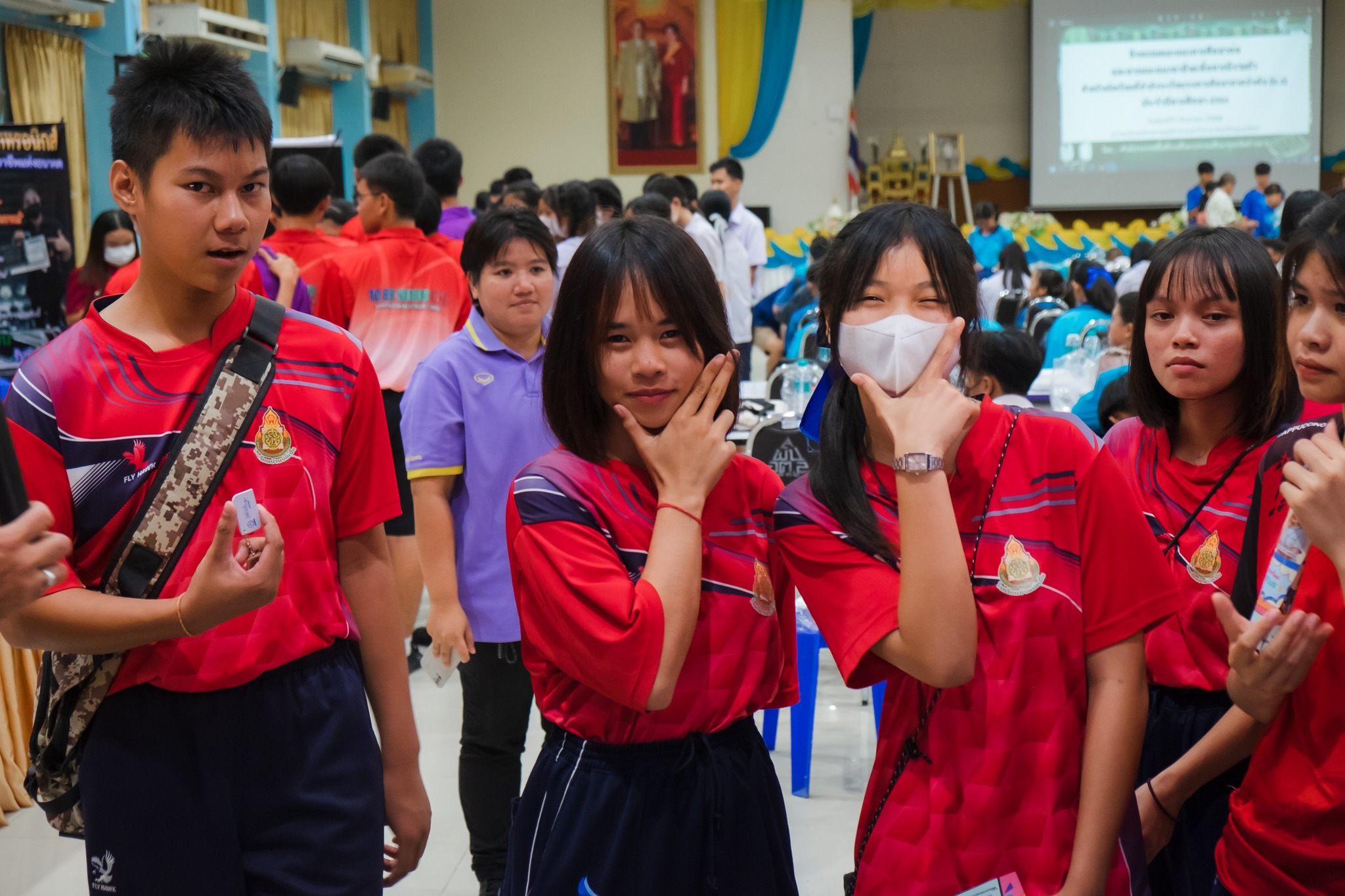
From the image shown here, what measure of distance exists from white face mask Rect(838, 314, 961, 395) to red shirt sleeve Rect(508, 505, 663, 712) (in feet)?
1.10

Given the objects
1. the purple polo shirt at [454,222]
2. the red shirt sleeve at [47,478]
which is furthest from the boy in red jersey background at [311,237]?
the red shirt sleeve at [47,478]

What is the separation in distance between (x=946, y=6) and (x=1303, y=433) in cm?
1703

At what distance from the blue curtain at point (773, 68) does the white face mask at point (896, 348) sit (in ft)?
45.1

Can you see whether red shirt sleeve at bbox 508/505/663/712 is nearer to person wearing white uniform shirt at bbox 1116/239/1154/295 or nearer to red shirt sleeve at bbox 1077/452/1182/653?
red shirt sleeve at bbox 1077/452/1182/653

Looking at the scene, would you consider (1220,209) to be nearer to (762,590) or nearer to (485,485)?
(485,485)

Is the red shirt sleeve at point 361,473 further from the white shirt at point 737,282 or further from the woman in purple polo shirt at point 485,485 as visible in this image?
the white shirt at point 737,282

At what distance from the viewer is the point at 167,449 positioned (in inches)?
51.0

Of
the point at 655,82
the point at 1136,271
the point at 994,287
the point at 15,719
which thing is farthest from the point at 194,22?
the point at 15,719

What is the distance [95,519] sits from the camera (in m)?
1.28

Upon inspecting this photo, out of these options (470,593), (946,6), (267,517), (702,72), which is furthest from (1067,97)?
(267,517)

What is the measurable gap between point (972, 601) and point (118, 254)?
495 centimetres

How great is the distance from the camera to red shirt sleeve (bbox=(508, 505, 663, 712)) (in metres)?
1.20

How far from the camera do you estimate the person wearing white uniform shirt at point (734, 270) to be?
7.47 meters

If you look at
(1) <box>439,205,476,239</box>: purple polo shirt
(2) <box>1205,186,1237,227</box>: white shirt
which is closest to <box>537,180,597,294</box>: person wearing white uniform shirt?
(1) <box>439,205,476,239</box>: purple polo shirt
